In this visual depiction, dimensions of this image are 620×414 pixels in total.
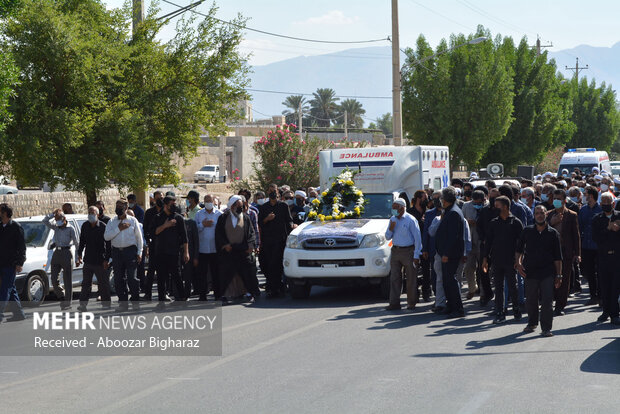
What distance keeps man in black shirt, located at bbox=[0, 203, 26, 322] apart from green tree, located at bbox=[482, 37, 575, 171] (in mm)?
39995

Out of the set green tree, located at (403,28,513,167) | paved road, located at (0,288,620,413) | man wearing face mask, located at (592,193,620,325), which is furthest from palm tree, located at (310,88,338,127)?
paved road, located at (0,288,620,413)

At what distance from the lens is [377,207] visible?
54.5 ft

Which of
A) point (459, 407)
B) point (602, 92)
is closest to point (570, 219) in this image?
point (459, 407)

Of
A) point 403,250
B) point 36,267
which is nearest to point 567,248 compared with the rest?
point 403,250

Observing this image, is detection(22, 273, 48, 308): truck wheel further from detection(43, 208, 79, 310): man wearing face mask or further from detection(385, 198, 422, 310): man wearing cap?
detection(385, 198, 422, 310): man wearing cap

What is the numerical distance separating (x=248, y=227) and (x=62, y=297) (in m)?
3.72

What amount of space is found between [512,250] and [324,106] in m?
108

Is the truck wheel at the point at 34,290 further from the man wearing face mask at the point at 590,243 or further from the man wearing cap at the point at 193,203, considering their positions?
the man wearing face mask at the point at 590,243

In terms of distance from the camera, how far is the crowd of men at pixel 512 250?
37.1 ft

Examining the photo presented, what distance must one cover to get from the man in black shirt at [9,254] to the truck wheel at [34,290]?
1584mm

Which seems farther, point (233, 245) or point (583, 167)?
point (583, 167)

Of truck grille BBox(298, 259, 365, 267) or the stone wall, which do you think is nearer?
truck grille BBox(298, 259, 365, 267)

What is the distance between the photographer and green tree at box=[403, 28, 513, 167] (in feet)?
138

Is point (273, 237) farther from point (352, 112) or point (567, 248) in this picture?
point (352, 112)
